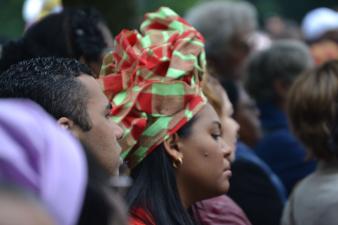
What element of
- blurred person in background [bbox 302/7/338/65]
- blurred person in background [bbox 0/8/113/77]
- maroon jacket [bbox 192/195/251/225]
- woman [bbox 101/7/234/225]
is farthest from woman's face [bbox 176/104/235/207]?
blurred person in background [bbox 302/7/338/65]

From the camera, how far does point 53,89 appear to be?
2.71 meters

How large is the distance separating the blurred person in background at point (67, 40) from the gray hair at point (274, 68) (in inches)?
86.0

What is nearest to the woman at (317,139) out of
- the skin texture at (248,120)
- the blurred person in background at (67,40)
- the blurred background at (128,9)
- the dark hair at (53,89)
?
the blurred person in background at (67,40)

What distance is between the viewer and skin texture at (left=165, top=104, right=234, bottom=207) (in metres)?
3.37

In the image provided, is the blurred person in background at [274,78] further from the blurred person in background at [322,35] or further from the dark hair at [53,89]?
the dark hair at [53,89]

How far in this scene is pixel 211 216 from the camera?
12.3 feet

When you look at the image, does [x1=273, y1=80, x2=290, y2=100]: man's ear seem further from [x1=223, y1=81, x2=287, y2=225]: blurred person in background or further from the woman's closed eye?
the woman's closed eye

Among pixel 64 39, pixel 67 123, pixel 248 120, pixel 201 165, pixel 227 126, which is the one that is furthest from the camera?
→ pixel 248 120

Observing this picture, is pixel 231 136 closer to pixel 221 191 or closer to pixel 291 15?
pixel 221 191

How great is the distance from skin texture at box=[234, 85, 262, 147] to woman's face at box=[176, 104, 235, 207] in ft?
8.43

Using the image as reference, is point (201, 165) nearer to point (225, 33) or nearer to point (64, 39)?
point (64, 39)

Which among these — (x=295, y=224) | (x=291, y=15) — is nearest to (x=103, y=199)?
(x=295, y=224)

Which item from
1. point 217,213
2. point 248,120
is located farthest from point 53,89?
point 248,120

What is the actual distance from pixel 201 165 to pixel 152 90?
0.37 meters
